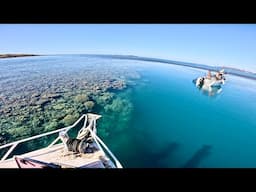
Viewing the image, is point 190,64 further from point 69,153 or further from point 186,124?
point 69,153

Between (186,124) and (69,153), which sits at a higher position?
(186,124)

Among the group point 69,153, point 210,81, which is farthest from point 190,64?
point 69,153

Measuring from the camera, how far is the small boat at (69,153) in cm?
203

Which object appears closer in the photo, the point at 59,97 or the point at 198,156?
the point at 198,156

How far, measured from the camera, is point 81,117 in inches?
89.0

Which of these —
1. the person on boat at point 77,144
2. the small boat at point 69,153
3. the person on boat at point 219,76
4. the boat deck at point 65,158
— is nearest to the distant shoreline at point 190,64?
the person on boat at point 219,76

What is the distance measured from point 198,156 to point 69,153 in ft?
4.03

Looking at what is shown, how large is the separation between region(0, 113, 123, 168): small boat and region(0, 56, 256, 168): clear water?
3.9 inches

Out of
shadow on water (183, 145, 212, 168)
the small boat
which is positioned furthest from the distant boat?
the small boat

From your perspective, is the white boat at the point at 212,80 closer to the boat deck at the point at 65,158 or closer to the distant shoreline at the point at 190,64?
the distant shoreline at the point at 190,64

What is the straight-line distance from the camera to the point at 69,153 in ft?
6.91
